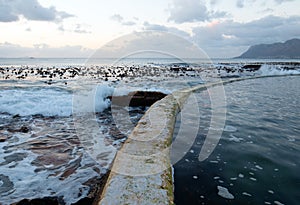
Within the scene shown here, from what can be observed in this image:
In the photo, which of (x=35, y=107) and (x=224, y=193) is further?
(x=35, y=107)

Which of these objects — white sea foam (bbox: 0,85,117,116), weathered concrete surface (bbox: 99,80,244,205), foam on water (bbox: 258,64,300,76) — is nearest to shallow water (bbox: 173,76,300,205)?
weathered concrete surface (bbox: 99,80,244,205)

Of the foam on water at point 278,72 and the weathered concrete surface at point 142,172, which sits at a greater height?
the foam on water at point 278,72

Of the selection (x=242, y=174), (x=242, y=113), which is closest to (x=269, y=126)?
(x=242, y=113)

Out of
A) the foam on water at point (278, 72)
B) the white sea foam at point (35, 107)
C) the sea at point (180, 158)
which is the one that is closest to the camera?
the sea at point (180, 158)

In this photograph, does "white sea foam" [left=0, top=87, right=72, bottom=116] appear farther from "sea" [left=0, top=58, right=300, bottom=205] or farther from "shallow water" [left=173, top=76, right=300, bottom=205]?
"shallow water" [left=173, top=76, right=300, bottom=205]

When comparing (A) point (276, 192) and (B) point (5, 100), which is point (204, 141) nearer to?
(A) point (276, 192)

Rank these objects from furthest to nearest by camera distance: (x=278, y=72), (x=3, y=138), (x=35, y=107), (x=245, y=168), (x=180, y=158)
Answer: (x=278, y=72), (x=35, y=107), (x=3, y=138), (x=180, y=158), (x=245, y=168)

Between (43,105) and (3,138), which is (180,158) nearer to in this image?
(3,138)

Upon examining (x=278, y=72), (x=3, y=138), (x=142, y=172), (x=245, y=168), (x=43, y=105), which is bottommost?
(x=3, y=138)

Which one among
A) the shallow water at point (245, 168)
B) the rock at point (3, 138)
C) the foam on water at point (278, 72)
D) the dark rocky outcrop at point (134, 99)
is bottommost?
the rock at point (3, 138)

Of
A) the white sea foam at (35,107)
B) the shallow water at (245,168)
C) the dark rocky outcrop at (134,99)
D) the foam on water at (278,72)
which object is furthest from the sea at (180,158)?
the foam on water at (278,72)

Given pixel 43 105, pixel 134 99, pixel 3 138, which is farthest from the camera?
pixel 134 99

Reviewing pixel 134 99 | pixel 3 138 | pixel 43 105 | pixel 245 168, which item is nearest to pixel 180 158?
pixel 245 168

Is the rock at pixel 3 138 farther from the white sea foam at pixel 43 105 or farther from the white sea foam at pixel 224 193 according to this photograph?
the white sea foam at pixel 224 193
